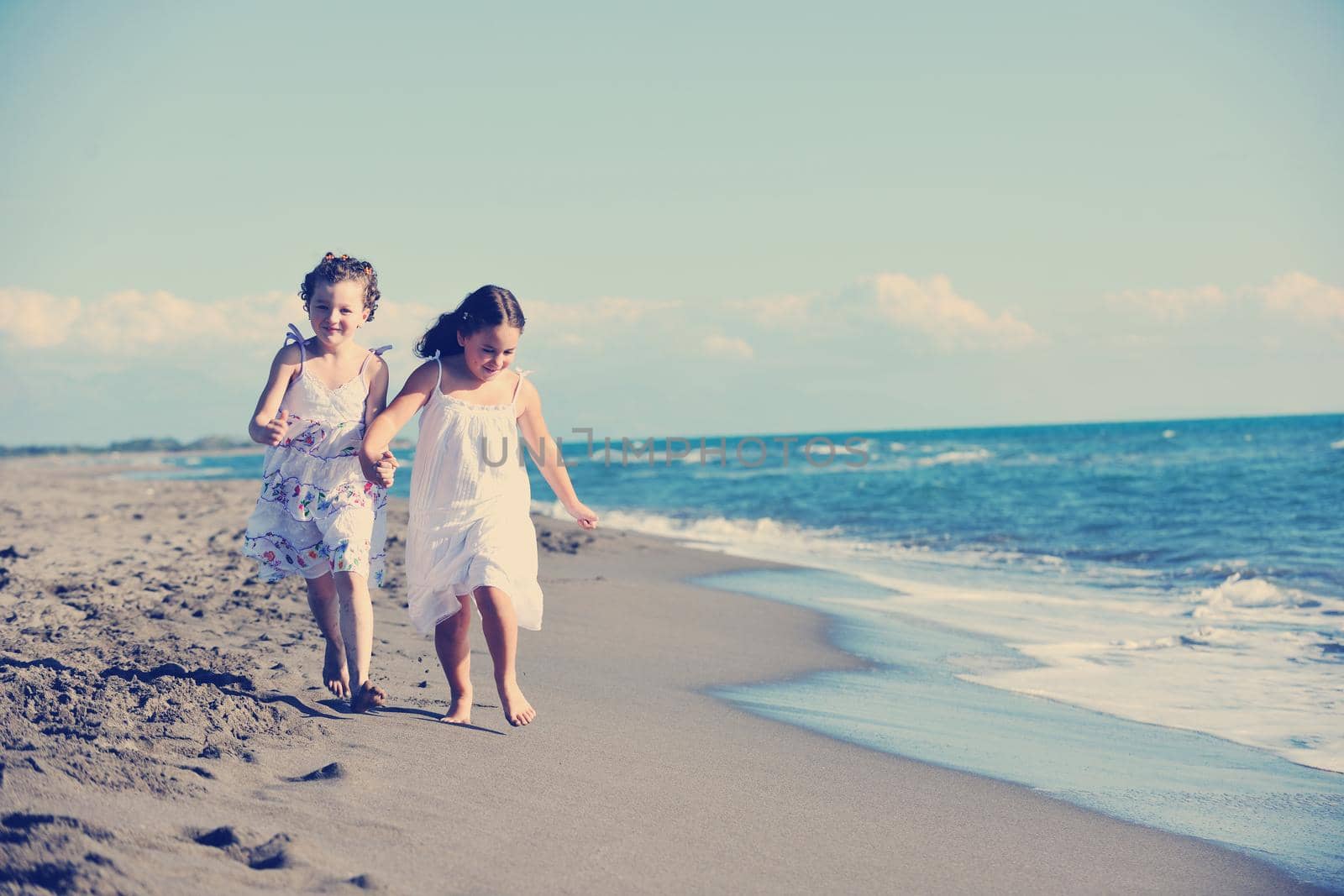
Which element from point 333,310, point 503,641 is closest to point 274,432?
point 333,310

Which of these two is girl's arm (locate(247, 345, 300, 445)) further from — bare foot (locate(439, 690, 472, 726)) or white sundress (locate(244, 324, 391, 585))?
bare foot (locate(439, 690, 472, 726))

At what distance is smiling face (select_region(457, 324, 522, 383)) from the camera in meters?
3.64

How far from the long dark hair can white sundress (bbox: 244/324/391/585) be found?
301mm

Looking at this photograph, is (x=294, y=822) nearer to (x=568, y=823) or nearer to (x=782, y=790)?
(x=568, y=823)

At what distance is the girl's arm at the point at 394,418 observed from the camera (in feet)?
11.7

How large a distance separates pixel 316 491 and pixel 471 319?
0.84 m

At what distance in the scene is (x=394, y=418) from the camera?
3.62m

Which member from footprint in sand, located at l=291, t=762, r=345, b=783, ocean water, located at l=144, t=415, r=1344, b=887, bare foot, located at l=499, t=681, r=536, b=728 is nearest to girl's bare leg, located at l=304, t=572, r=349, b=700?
bare foot, located at l=499, t=681, r=536, b=728

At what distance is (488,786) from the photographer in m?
3.00

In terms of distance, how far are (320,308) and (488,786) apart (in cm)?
182

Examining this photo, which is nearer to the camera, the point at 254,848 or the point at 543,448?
the point at 254,848

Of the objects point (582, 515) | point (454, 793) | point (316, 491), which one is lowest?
point (454, 793)

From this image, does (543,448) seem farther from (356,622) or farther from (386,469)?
(356,622)

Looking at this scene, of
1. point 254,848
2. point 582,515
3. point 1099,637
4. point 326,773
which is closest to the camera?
point 254,848
